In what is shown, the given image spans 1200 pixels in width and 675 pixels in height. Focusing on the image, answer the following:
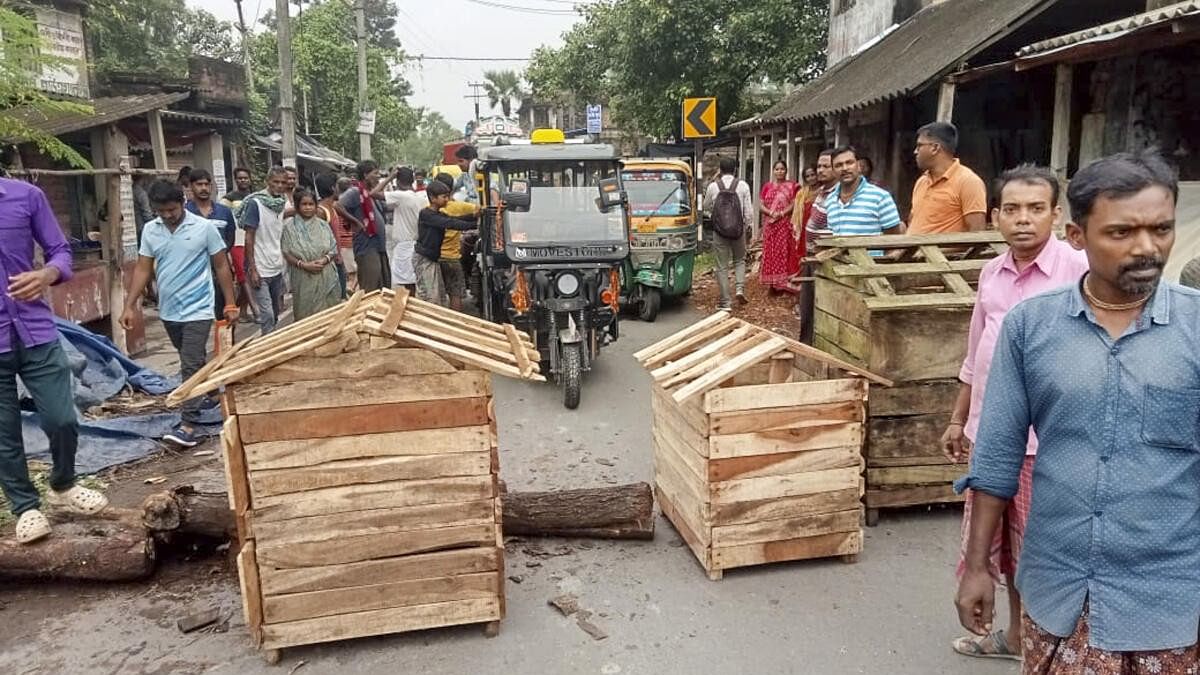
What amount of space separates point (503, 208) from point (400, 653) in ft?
15.6

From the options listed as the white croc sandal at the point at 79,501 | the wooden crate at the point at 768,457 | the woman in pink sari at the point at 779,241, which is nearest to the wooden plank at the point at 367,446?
the wooden crate at the point at 768,457

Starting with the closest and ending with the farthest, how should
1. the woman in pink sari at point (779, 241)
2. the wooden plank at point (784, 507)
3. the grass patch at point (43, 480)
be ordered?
1. the wooden plank at point (784, 507)
2. the grass patch at point (43, 480)
3. the woman in pink sari at point (779, 241)

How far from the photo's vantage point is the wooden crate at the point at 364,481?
10.3 ft

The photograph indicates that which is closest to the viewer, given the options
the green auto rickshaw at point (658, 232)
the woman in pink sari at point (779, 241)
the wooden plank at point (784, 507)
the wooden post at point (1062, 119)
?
the wooden plank at point (784, 507)

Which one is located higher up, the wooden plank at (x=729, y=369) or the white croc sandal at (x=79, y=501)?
the wooden plank at (x=729, y=369)

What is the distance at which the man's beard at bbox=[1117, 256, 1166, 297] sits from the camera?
181 centimetres

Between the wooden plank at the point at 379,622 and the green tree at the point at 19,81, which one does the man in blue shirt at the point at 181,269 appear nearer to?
the green tree at the point at 19,81

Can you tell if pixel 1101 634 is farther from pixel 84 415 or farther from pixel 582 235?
pixel 84 415

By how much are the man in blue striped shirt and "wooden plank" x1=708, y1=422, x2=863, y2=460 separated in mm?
1810

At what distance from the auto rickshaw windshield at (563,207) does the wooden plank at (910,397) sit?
3730 mm

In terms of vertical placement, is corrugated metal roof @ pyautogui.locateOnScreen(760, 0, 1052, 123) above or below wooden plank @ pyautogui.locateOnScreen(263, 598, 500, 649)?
above

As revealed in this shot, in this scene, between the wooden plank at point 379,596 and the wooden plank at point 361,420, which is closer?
the wooden plank at point 361,420

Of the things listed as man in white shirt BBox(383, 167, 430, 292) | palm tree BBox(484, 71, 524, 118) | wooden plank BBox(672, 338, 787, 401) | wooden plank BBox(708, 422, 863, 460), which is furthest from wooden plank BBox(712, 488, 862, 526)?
palm tree BBox(484, 71, 524, 118)

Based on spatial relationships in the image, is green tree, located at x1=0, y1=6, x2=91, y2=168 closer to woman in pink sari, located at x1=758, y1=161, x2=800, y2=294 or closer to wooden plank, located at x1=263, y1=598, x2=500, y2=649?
wooden plank, located at x1=263, y1=598, x2=500, y2=649
